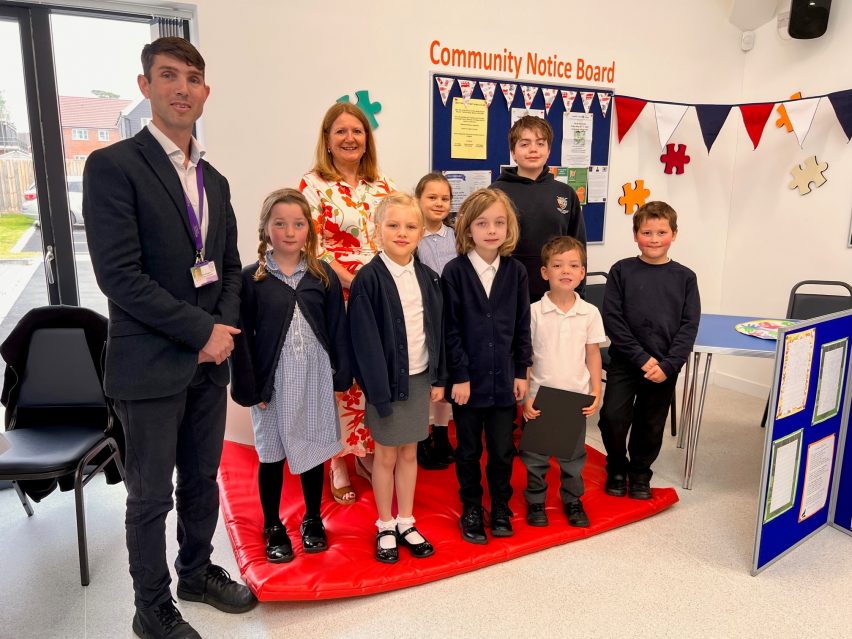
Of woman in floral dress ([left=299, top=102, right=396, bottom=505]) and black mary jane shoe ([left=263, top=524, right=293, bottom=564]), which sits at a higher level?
woman in floral dress ([left=299, top=102, right=396, bottom=505])

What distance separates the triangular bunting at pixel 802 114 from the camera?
138 inches

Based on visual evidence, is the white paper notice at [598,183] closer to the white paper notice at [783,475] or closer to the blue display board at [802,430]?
the blue display board at [802,430]

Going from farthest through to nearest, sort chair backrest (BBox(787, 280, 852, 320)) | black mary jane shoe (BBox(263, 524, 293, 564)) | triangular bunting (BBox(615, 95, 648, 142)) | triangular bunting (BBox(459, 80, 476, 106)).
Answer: triangular bunting (BBox(615, 95, 648, 142)) → triangular bunting (BBox(459, 80, 476, 106)) → chair backrest (BBox(787, 280, 852, 320)) → black mary jane shoe (BBox(263, 524, 293, 564))

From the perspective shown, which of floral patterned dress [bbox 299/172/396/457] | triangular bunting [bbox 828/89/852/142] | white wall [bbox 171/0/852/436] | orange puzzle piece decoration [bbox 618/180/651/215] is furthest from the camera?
orange puzzle piece decoration [bbox 618/180/651/215]

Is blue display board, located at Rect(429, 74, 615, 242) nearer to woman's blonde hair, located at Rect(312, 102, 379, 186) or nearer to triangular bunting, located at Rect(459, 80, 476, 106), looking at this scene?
triangular bunting, located at Rect(459, 80, 476, 106)

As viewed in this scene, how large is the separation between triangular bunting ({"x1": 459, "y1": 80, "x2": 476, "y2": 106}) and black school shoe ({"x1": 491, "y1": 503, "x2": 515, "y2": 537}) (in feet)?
6.94

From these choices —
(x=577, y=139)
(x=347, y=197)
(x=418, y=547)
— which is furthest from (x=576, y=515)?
(x=577, y=139)

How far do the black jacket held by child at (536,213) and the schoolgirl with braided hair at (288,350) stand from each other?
89 cm

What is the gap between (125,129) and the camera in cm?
289

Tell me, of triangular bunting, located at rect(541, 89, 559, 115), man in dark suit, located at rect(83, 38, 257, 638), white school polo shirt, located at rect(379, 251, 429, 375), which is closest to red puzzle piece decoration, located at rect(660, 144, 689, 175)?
triangular bunting, located at rect(541, 89, 559, 115)

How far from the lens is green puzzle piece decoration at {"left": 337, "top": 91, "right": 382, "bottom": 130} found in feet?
9.93

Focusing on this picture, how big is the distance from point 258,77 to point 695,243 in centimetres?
297

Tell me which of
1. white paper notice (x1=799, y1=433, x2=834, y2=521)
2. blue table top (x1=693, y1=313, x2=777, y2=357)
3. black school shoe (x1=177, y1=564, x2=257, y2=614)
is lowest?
black school shoe (x1=177, y1=564, x2=257, y2=614)

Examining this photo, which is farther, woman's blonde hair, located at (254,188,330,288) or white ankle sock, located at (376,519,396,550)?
white ankle sock, located at (376,519,396,550)
